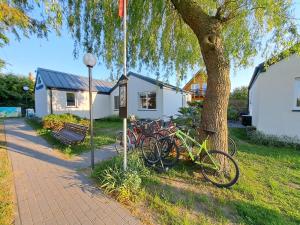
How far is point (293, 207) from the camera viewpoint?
9.70 feet

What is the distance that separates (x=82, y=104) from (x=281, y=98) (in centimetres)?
1403

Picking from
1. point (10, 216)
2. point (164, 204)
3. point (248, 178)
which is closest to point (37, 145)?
point (10, 216)

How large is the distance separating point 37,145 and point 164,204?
6055mm

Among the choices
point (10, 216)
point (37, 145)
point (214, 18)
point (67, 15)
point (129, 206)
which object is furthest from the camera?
point (37, 145)

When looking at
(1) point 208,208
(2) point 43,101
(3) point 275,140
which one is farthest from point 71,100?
(1) point 208,208

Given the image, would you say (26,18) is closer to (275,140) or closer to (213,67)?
(213,67)

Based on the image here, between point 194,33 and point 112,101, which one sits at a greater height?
point 194,33

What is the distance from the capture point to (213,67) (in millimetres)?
3973

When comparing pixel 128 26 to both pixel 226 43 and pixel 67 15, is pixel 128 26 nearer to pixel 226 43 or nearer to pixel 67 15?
pixel 67 15

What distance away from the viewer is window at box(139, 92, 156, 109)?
1388 cm

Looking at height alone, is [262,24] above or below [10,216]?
above

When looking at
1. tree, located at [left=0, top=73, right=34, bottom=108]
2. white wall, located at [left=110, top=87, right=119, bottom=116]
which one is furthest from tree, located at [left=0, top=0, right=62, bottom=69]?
tree, located at [left=0, top=73, right=34, bottom=108]

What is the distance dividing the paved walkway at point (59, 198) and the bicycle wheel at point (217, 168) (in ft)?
6.59

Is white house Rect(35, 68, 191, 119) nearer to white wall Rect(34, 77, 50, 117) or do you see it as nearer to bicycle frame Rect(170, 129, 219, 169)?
white wall Rect(34, 77, 50, 117)
